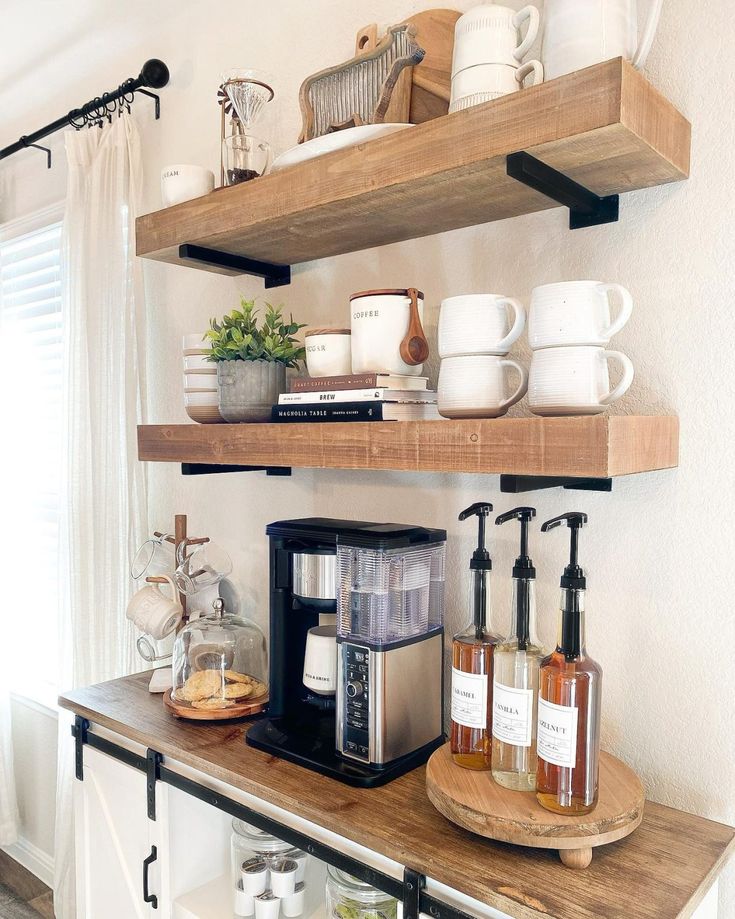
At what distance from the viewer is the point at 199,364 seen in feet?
4.60

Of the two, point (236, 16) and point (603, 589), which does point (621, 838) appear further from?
point (236, 16)

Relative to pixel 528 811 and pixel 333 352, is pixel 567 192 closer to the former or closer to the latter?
pixel 333 352

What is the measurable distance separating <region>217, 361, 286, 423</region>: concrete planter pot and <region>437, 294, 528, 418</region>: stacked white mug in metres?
0.40

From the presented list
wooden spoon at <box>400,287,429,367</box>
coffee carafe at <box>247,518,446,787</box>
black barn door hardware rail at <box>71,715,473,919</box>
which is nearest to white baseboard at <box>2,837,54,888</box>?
black barn door hardware rail at <box>71,715,473,919</box>

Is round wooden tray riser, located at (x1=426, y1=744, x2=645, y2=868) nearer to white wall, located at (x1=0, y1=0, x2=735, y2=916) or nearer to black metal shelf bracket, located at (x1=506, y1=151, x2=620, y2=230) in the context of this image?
white wall, located at (x1=0, y1=0, x2=735, y2=916)

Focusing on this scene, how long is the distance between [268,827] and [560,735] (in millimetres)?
492

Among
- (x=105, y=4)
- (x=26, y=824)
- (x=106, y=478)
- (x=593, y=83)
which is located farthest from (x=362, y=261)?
(x=26, y=824)

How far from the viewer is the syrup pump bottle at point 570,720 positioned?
888 mm

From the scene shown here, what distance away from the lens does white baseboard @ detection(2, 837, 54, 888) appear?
238 cm

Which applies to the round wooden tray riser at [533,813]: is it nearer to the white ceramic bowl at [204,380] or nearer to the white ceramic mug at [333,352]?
the white ceramic mug at [333,352]

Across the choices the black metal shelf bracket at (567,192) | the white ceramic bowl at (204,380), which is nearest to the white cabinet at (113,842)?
the white ceramic bowl at (204,380)

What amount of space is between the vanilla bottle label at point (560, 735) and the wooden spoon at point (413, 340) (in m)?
0.53

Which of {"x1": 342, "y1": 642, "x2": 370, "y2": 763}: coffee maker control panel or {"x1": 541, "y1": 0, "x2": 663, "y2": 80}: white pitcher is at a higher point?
{"x1": 541, "y1": 0, "x2": 663, "y2": 80}: white pitcher

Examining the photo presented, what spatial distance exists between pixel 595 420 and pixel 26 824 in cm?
250
